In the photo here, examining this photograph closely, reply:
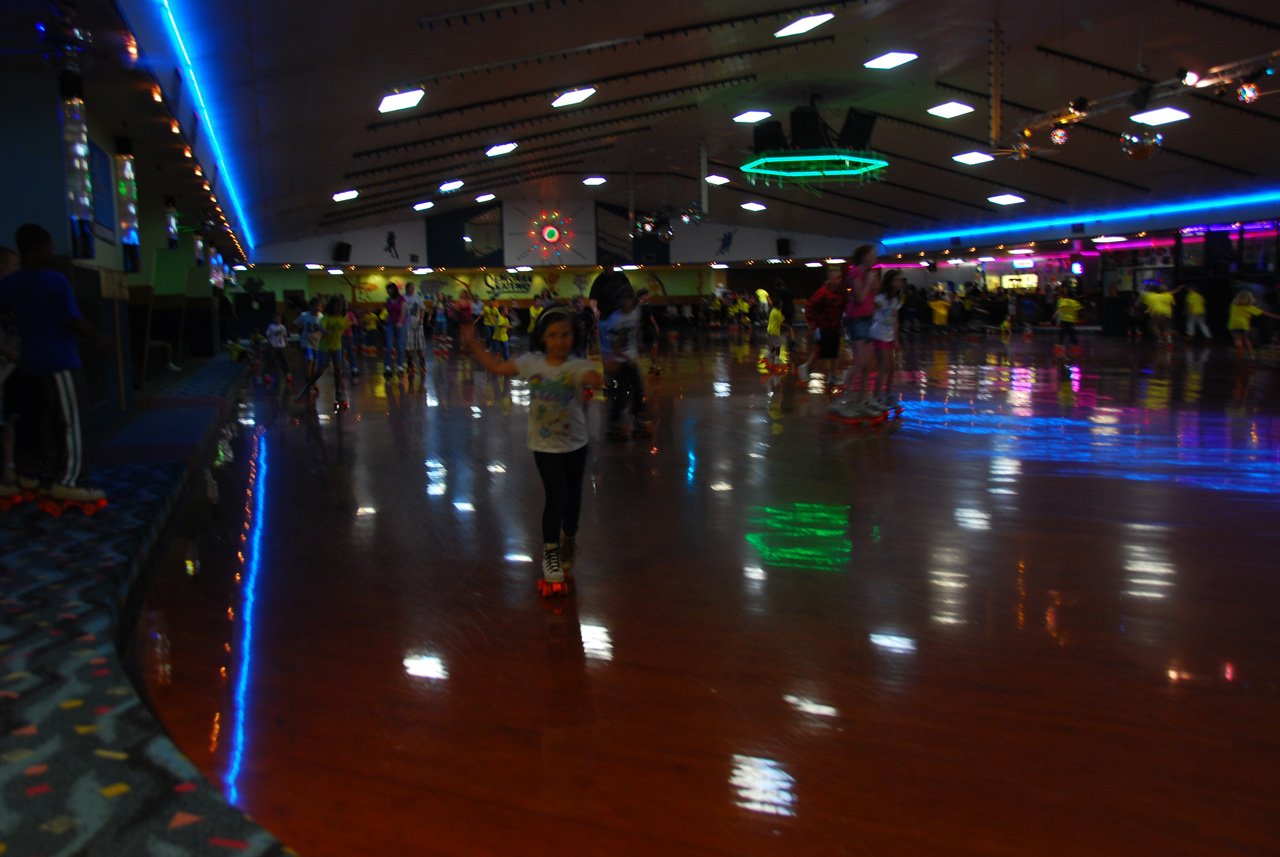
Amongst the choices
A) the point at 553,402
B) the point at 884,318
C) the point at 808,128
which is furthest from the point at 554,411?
the point at 808,128

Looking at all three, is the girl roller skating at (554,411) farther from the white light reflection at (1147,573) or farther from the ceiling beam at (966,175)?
the ceiling beam at (966,175)

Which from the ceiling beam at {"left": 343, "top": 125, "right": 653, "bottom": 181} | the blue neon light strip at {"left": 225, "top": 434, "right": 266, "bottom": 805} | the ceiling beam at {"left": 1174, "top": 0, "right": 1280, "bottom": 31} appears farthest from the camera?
the ceiling beam at {"left": 343, "top": 125, "right": 653, "bottom": 181}

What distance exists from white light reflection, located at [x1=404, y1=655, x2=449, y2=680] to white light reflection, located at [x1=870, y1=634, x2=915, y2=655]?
1.38 m

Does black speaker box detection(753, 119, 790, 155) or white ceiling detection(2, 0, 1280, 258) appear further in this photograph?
black speaker box detection(753, 119, 790, 155)

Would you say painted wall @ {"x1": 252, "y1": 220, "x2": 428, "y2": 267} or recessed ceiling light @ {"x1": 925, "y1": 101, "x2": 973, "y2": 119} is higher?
recessed ceiling light @ {"x1": 925, "y1": 101, "x2": 973, "y2": 119}

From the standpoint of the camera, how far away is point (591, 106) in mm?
16109

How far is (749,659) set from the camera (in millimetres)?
2973

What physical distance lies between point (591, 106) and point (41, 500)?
12.9 metres

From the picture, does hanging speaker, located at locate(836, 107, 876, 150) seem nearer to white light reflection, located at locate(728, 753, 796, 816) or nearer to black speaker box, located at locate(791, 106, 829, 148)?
black speaker box, located at locate(791, 106, 829, 148)

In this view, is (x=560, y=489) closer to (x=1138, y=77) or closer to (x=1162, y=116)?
(x=1138, y=77)

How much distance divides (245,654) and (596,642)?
3.75 feet

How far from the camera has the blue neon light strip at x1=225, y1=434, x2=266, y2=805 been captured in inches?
90.4

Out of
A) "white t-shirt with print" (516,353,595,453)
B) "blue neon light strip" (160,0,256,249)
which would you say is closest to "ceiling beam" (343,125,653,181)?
"blue neon light strip" (160,0,256,249)

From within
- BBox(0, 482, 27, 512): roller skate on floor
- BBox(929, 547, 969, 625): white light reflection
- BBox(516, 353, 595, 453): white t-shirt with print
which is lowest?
BBox(929, 547, 969, 625): white light reflection
